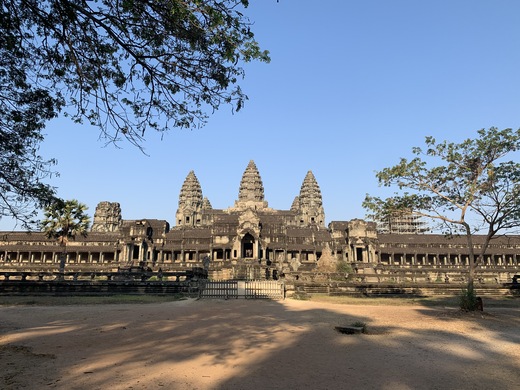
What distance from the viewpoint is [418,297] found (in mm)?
23281

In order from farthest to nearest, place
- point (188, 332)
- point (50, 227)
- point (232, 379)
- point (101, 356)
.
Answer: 1. point (50, 227)
2. point (188, 332)
3. point (101, 356)
4. point (232, 379)

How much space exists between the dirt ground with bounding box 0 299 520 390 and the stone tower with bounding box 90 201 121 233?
71.6 metres

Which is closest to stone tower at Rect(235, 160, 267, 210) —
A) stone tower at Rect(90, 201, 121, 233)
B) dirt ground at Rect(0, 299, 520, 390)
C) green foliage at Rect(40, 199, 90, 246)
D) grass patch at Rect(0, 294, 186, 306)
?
stone tower at Rect(90, 201, 121, 233)

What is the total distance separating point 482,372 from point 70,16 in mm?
10618

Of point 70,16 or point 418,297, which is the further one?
point 418,297

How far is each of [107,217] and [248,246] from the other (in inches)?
1705

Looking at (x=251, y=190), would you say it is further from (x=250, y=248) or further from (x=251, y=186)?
(x=250, y=248)

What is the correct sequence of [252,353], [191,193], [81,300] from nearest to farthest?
1. [252,353]
2. [81,300]
3. [191,193]

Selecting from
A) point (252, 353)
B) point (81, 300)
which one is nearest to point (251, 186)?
point (81, 300)

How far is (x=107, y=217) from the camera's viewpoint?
81875 millimetres

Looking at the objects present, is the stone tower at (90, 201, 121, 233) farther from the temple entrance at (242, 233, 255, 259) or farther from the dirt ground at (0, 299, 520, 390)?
the dirt ground at (0, 299, 520, 390)

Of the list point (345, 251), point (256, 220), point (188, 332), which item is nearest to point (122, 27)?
point (188, 332)

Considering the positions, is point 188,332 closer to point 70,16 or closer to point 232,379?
point 232,379

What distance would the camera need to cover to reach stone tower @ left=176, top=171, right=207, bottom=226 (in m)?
87.1
